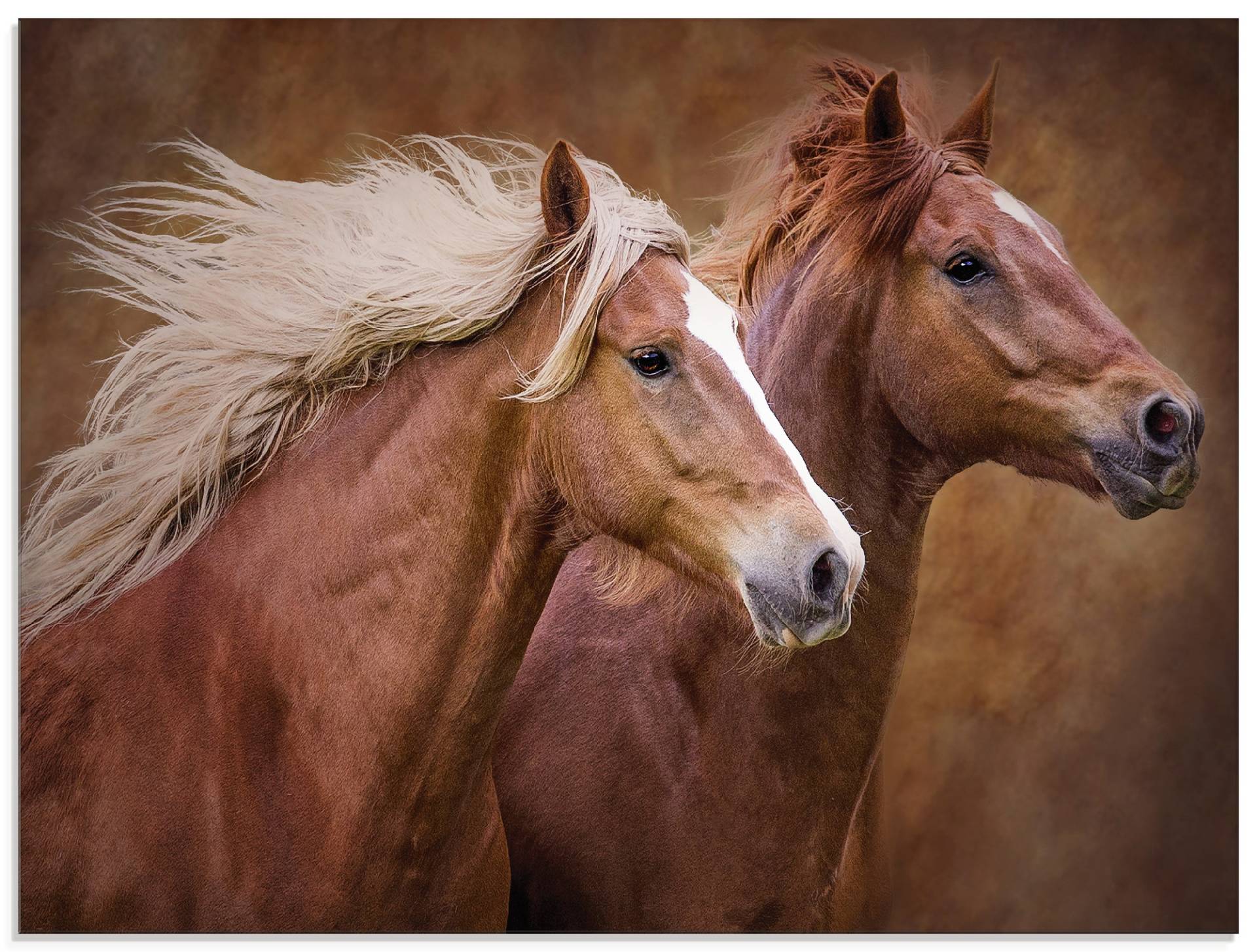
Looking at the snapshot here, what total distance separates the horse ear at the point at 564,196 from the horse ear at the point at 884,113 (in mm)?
567

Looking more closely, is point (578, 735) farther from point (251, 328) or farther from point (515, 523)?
point (251, 328)

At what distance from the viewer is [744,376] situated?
1.55 m

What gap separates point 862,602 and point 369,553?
0.82 meters

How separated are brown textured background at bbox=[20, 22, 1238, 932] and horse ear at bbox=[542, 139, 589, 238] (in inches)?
36.7

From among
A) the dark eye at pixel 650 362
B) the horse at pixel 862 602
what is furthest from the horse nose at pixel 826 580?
the horse at pixel 862 602

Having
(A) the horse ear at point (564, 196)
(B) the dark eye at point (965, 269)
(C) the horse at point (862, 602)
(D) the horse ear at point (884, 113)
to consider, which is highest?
(D) the horse ear at point (884, 113)

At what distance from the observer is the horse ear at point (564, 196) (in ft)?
5.19

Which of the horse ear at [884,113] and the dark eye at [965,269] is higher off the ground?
the horse ear at [884,113]

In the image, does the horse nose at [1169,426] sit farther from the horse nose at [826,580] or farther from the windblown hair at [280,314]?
the windblown hair at [280,314]

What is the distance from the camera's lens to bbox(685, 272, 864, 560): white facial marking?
1.48 m

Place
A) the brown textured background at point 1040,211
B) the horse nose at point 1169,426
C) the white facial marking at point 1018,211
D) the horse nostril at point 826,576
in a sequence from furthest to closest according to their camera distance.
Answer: the brown textured background at point 1040,211
the white facial marking at point 1018,211
the horse nose at point 1169,426
the horse nostril at point 826,576

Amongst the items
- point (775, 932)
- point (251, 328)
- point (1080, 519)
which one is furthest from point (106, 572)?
point (1080, 519)

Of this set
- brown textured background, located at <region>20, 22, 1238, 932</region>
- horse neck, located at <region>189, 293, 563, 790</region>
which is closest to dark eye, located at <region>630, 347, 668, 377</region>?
horse neck, located at <region>189, 293, 563, 790</region>
